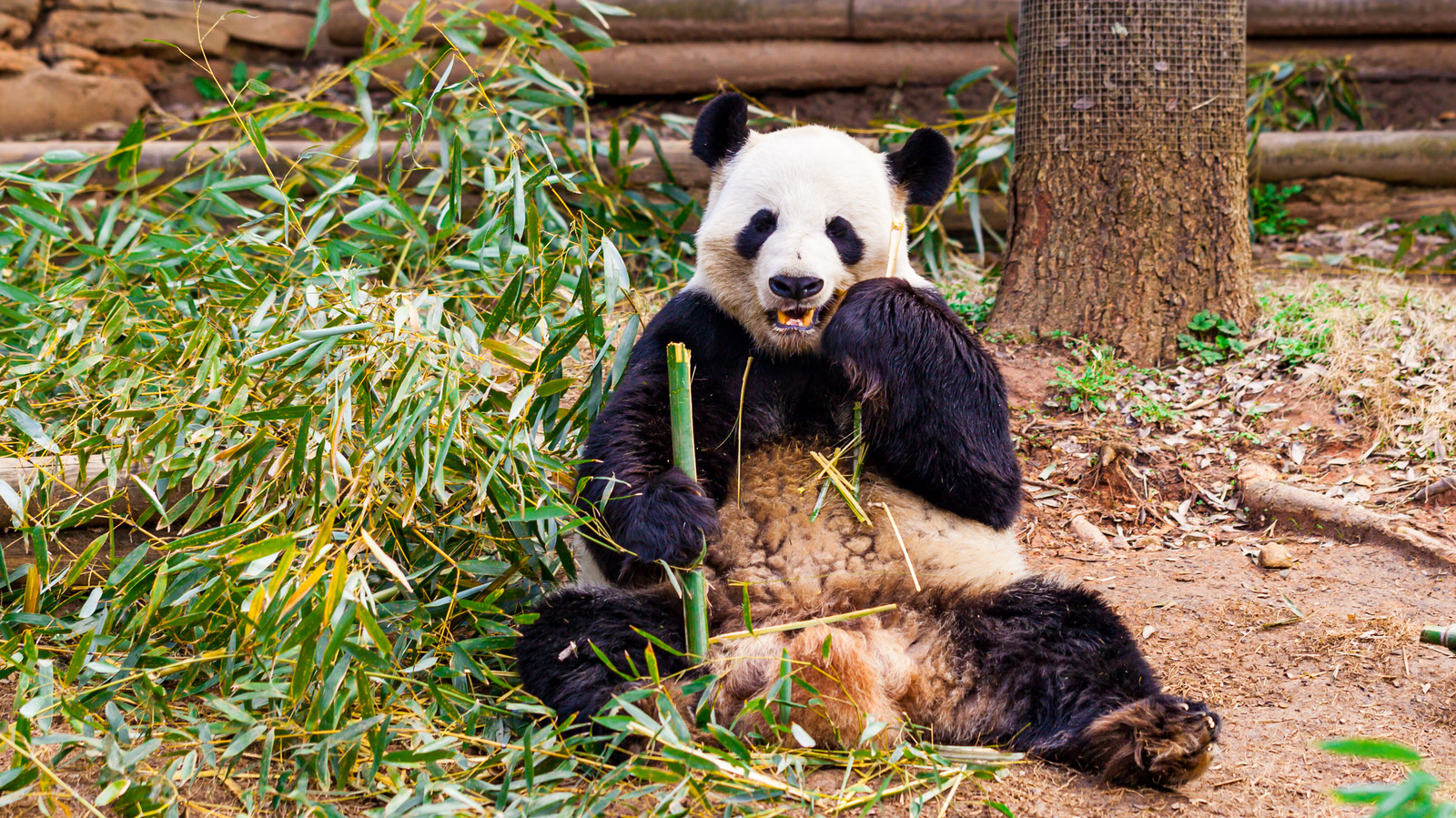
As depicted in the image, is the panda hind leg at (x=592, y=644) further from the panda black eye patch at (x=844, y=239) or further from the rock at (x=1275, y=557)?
the rock at (x=1275, y=557)

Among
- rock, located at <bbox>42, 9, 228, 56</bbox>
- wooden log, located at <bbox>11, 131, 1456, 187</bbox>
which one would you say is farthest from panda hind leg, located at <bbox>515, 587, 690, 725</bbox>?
rock, located at <bbox>42, 9, 228, 56</bbox>

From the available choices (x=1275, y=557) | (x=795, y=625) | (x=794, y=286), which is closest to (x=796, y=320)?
(x=794, y=286)

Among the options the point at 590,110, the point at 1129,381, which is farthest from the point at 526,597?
the point at 590,110

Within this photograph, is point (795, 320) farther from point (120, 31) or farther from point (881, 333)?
point (120, 31)

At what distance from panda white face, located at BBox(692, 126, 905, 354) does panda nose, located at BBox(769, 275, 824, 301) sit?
0.03 metres

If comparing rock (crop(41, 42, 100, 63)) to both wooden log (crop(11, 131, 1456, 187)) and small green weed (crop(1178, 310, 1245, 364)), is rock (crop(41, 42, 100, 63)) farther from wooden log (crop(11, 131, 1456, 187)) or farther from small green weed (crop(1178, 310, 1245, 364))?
small green weed (crop(1178, 310, 1245, 364))

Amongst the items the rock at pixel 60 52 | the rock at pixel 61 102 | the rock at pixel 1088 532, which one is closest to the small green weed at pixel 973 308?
the rock at pixel 1088 532

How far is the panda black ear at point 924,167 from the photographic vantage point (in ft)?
9.36

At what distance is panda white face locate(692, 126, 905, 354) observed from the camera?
258 cm

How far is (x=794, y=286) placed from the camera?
248cm

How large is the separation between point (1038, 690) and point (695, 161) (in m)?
3.62

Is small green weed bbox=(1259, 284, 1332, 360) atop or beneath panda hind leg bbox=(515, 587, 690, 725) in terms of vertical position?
atop

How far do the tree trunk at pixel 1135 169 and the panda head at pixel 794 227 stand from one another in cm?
114

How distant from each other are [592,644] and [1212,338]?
8.89 feet
